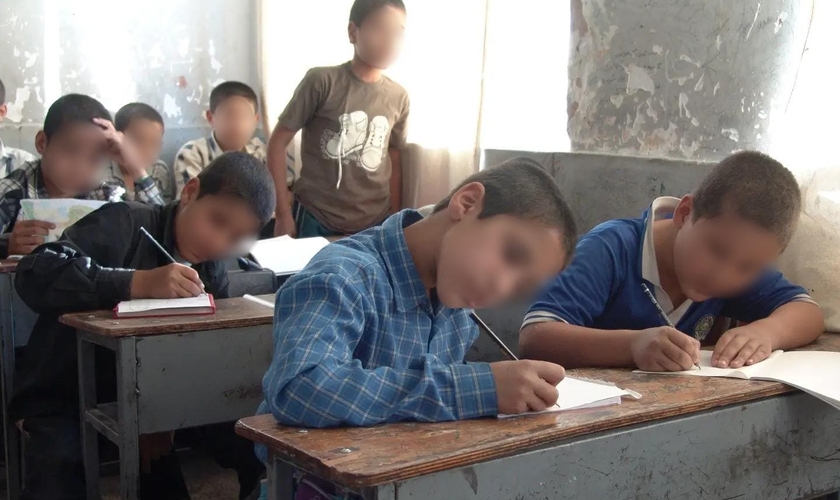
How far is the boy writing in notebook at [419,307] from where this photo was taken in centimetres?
106

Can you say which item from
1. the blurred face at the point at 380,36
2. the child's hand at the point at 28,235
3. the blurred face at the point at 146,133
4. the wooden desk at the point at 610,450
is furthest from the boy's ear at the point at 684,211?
the blurred face at the point at 146,133

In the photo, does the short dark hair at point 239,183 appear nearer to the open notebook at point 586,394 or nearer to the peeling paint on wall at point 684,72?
the peeling paint on wall at point 684,72

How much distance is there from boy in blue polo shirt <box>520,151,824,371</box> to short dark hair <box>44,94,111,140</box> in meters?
1.87

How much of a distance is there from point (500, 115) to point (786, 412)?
2.02 meters

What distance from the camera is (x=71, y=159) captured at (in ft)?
9.07

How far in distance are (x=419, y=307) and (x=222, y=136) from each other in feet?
11.3

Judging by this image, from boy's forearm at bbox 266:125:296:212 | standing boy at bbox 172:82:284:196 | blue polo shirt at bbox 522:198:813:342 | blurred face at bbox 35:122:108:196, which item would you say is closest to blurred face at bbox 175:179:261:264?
blurred face at bbox 35:122:108:196

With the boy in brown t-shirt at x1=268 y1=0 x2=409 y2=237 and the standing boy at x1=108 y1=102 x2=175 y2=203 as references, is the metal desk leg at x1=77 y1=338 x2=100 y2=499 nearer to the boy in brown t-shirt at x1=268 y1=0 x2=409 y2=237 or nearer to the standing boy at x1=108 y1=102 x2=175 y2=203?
→ the boy in brown t-shirt at x1=268 y1=0 x2=409 y2=237

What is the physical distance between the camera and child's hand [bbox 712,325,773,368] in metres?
1.54

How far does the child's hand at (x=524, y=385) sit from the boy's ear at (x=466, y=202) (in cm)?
22

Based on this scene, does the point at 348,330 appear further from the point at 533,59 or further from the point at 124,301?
the point at 533,59

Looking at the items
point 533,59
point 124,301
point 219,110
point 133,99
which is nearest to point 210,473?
point 124,301

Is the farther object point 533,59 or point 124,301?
point 533,59

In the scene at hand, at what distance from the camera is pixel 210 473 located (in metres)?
2.77
